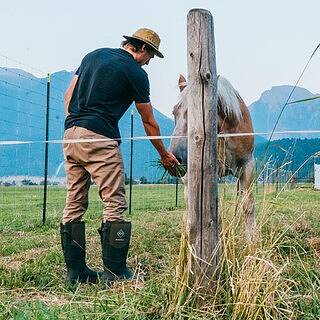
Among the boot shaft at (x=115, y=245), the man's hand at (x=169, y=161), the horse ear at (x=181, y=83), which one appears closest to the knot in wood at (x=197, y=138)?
the man's hand at (x=169, y=161)

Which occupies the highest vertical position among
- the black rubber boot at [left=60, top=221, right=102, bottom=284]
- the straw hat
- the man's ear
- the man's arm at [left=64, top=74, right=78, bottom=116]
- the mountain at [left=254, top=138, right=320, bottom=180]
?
the straw hat

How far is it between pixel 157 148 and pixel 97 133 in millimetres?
477

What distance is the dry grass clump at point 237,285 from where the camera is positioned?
10.2 ft

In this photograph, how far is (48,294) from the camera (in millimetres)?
4184

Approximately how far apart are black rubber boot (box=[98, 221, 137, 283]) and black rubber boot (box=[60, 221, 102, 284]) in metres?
0.17

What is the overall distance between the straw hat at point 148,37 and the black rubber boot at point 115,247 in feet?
4.59

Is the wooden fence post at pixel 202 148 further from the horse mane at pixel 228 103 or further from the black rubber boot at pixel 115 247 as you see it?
the horse mane at pixel 228 103

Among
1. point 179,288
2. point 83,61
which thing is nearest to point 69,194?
point 83,61

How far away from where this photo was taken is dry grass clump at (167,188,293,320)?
122 inches

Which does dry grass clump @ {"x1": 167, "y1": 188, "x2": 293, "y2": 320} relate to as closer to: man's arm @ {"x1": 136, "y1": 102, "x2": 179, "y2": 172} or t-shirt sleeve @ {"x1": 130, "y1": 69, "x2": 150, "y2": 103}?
man's arm @ {"x1": 136, "y1": 102, "x2": 179, "y2": 172}

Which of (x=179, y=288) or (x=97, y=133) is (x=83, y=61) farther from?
(x=179, y=288)

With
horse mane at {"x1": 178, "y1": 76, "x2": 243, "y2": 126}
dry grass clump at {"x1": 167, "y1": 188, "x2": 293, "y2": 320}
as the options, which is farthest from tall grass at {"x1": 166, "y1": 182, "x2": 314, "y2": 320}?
horse mane at {"x1": 178, "y1": 76, "x2": 243, "y2": 126}

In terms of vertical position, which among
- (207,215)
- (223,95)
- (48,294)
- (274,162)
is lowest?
(48,294)

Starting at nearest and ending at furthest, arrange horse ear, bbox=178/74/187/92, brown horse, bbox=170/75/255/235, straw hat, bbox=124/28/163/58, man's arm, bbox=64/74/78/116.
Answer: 1. straw hat, bbox=124/28/163/58
2. man's arm, bbox=64/74/78/116
3. brown horse, bbox=170/75/255/235
4. horse ear, bbox=178/74/187/92
